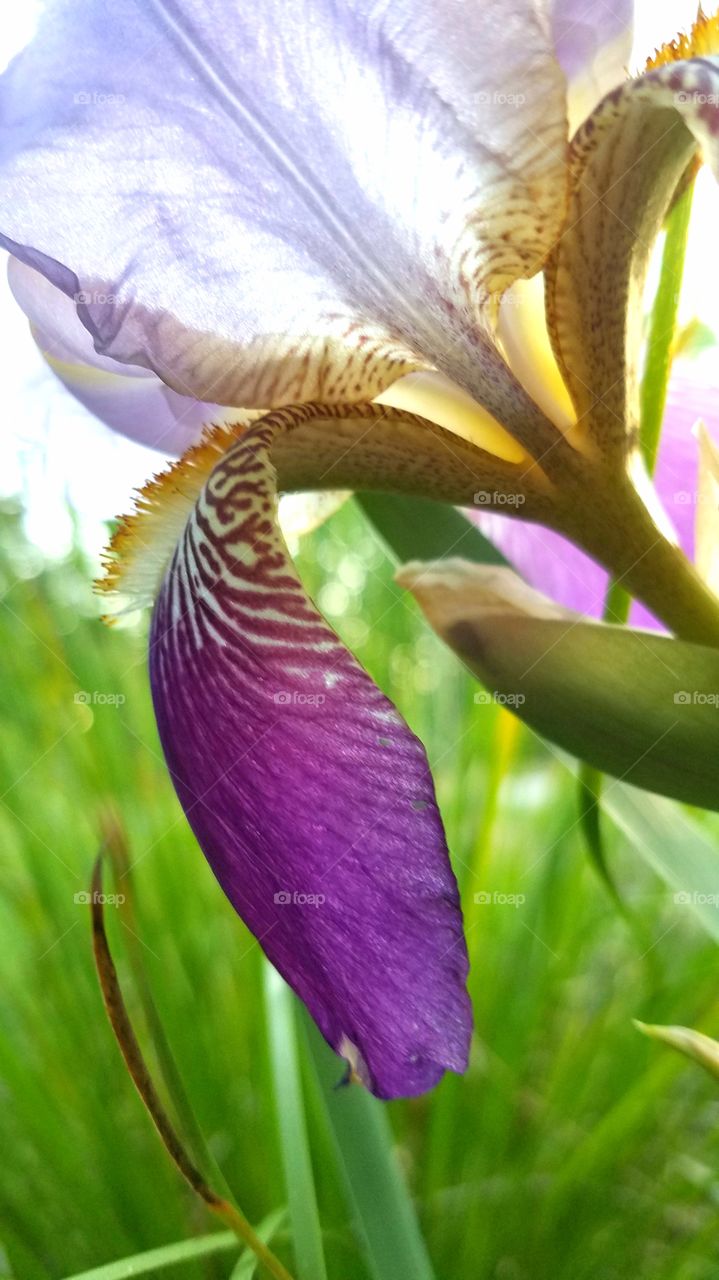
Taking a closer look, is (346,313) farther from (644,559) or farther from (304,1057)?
(304,1057)

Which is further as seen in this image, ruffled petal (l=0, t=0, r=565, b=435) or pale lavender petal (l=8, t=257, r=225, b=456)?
pale lavender petal (l=8, t=257, r=225, b=456)

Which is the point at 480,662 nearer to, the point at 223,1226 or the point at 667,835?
the point at 667,835

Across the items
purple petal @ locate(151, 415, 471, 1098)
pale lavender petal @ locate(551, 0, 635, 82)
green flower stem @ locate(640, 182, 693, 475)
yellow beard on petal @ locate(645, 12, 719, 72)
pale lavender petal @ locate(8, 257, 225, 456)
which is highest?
pale lavender petal @ locate(551, 0, 635, 82)

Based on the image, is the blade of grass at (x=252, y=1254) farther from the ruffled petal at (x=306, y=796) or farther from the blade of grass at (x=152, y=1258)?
the ruffled petal at (x=306, y=796)

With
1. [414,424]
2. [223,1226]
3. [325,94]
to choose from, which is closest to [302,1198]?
[223,1226]

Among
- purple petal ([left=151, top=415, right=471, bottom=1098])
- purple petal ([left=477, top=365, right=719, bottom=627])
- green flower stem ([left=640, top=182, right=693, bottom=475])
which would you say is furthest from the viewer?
purple petal ([left=477, top=365, right=719, bottom=627])

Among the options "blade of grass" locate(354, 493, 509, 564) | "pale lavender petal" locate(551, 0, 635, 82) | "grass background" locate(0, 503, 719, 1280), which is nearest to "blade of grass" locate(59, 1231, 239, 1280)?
"grass background" locate(0, 503, 719, 1280)

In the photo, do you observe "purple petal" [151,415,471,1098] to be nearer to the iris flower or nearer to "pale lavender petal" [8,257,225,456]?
the iris flower
